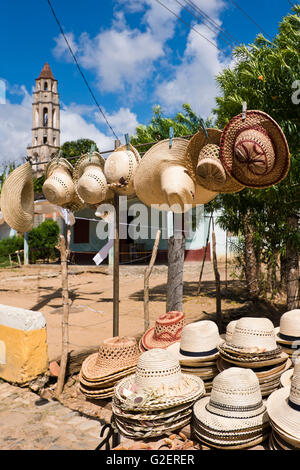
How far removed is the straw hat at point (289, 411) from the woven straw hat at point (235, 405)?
3.8 inches

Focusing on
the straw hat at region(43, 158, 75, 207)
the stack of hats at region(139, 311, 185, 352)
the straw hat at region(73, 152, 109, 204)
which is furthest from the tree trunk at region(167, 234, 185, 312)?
the straw hat at region(73, 152, 109, 204)

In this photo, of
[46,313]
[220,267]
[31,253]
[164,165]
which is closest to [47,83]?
[31,253]

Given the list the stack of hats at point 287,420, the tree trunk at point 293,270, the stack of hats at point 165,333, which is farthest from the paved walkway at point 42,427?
the tree trunk at point 293,270

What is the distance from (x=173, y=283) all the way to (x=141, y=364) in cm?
420

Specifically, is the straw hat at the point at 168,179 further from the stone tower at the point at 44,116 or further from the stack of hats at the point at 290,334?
the stone tower at the point at 44,116

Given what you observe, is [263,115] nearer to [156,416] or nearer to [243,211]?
[156,416]

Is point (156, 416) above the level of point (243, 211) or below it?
below

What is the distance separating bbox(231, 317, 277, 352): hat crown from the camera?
8.50 feet

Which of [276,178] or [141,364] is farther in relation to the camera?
[276,178]

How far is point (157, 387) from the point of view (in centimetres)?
246

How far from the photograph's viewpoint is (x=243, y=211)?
812 cm

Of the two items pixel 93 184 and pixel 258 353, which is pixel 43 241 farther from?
pixel 258 353

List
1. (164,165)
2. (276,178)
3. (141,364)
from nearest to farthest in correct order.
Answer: (141,364)
(276,178)
(164,165)
